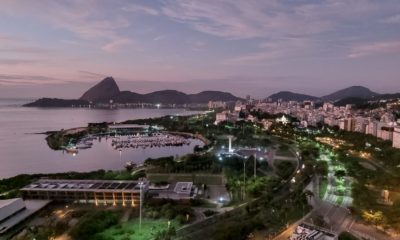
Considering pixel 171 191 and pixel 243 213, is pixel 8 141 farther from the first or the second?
pixel 243 213

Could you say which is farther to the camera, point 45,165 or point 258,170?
point 45,165

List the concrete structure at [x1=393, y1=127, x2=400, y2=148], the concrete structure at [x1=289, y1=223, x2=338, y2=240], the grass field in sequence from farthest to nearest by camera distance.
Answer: the concrete structure at [x1=393, y1=127, x2=400, y2=148], the grass field, the concrete structure at [x1=289, y1=223, x2=338, y2=240]

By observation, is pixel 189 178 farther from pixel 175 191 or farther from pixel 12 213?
pixel 12 213

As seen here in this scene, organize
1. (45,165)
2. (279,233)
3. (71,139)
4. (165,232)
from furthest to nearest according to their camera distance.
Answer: (71,139)
(45,165)
(279,233)
(165,232)

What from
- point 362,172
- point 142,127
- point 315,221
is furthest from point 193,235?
point 142,127

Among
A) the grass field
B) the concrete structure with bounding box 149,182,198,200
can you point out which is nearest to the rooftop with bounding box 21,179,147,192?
the concrete structure with bounding box 149,182,198,200

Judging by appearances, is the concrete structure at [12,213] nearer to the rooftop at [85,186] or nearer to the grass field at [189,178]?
the rooftop at [85,186]

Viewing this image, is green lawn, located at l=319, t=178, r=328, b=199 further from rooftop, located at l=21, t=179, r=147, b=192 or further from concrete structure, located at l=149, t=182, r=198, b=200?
rooftop, located at l=21, t=179, r=147, b=192
